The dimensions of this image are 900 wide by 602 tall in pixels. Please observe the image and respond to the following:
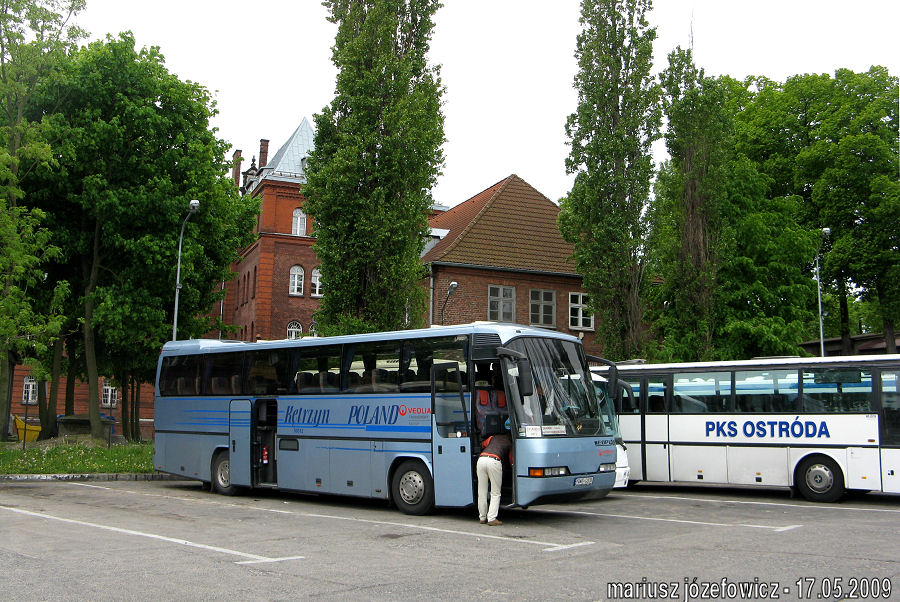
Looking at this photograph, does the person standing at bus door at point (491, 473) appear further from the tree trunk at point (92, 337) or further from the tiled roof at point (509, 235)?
the tiled roof at point (509, 235)

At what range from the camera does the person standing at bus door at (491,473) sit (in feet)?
41.8

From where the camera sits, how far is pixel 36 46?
23328 mm

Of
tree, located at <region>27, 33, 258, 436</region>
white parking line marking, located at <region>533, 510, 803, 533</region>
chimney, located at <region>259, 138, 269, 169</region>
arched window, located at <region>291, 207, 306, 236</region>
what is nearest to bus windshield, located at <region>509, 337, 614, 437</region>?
white parking line marking, located at <region>533, 510, 803, 533</region>

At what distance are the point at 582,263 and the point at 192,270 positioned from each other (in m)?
14.2

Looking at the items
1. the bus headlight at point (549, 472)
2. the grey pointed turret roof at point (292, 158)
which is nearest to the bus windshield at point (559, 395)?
the bus headlight at point (549, 472)

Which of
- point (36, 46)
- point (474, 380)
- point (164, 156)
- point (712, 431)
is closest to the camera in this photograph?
point (474, 380)

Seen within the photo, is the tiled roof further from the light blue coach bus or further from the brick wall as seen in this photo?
the light blue coach bus

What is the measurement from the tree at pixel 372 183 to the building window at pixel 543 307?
53.7 ft

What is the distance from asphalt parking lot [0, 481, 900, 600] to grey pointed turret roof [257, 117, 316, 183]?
40209mm

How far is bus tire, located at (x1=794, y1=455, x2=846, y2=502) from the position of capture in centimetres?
1678

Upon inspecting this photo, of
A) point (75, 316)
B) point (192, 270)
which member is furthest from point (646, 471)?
point (75, 316)

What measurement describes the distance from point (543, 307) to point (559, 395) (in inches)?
1170

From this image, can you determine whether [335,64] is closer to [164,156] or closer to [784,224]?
[164,156]

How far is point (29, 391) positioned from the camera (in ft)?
191
